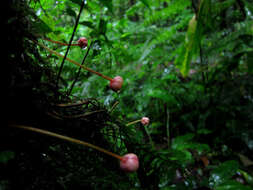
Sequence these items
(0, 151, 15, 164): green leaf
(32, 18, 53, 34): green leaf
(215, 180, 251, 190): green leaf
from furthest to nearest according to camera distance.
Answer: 1. (215, 180, 251, 190): green leaf
2. (32, 18, 53, 34): green leaf
3. (0, 151, 15, 164): green leaf

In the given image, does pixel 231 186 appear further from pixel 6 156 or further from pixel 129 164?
pixel 6 156

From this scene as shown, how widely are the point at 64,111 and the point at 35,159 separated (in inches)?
5.9

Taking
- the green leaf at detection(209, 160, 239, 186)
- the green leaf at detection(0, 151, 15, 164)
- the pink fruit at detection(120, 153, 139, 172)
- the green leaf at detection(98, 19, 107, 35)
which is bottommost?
the green leaf at detection(209, 160, 239, 186)

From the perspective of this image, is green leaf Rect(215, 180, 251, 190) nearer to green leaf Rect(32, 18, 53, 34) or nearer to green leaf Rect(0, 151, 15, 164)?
green leaf Rect(0, 151, 15, 164)

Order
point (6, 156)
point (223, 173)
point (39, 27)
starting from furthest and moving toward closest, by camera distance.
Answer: point (223, 173)
point (39, 27)
point (6, 156)

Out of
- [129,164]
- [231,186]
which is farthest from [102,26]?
[231,186]

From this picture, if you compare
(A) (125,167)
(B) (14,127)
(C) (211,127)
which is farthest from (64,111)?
(C) (211,127)

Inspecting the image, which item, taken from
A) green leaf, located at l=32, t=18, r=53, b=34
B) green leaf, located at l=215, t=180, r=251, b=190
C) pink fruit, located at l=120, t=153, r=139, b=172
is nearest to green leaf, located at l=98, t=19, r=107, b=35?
green leaf, located at l=32, t=18, r=53, b=34

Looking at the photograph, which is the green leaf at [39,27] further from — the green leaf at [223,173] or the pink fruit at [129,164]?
the green leaf at [223,173]

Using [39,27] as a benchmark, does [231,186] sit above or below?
below

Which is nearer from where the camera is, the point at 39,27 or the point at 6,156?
the point at 6,156

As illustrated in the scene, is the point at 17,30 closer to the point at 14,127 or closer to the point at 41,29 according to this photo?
the point at 41,29

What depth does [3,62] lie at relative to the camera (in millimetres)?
437

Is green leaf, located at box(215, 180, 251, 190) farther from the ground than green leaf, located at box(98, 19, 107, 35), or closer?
closer
